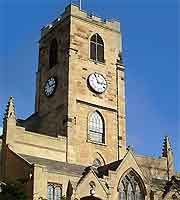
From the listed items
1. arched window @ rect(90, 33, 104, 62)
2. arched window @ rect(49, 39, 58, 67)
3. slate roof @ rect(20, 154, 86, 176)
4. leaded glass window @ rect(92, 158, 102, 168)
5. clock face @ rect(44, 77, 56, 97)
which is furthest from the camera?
arched window @ rect(49, 39, 58, 67)

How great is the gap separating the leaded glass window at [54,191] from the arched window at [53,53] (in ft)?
78.5

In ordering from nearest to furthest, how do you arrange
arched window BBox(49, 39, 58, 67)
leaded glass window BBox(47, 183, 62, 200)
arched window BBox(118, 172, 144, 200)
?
leaded glass window BBox(47, 183, 62, 200), arched window BBox(118, 172, 144, 200), arched window BBox(49, 39, 58, 67)

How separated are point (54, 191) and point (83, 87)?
19340 millimetres

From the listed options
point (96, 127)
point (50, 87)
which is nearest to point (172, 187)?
point (96, 127)

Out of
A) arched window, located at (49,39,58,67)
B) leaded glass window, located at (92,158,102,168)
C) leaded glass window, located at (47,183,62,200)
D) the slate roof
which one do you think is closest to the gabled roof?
leaded glass window, located at (92,158,102,168)

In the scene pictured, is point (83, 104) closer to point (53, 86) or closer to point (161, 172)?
point (53, 86)

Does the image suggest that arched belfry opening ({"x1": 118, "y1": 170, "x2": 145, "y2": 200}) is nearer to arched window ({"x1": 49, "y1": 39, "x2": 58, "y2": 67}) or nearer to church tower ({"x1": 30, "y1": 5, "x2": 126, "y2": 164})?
church tower ({"x1": 30, "y1": 5, "x2": 126, "y2": 164})

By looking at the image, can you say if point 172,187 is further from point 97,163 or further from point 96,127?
point 96,127

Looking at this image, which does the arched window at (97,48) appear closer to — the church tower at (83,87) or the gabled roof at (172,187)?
the church tower at (83,87)

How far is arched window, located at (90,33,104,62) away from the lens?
76.8m

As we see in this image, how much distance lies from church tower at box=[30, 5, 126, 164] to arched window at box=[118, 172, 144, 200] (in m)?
8.09

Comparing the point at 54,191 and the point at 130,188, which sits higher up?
the point at 130,188

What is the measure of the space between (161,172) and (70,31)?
22.3m

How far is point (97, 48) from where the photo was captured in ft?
254
